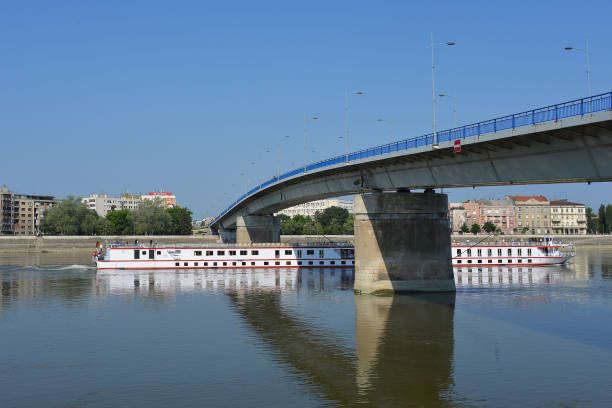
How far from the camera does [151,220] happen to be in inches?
7003

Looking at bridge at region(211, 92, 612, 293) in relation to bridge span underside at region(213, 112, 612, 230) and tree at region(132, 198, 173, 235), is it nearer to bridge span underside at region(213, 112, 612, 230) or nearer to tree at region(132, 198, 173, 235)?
bridge span underside at region(213, 112, 612, 230)

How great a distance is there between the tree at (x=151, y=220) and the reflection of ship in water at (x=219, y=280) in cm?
10195

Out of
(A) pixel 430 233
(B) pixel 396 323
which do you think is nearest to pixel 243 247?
(A) pixel 430 233

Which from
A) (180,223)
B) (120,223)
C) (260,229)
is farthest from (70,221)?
(260,229)

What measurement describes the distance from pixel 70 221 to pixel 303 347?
494 feet

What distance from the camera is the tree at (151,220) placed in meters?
177

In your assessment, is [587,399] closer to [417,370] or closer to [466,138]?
[417,370]

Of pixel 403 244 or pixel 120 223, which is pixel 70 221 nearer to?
pixel 120 223

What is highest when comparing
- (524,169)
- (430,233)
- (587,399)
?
(524,169)

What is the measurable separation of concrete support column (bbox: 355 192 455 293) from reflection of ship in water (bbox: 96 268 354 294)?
7963 mm

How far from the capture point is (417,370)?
1092 inches

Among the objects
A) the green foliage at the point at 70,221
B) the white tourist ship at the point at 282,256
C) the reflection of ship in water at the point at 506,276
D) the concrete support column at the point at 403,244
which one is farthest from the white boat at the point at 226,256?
the green foliage at the point at 70,221

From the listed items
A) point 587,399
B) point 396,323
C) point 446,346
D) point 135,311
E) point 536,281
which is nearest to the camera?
point 587,399

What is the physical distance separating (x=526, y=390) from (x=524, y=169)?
51.3ft
